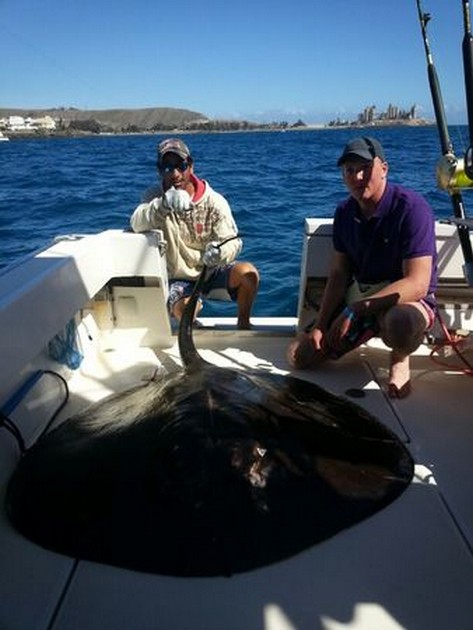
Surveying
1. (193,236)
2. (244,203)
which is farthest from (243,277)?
(244,203)

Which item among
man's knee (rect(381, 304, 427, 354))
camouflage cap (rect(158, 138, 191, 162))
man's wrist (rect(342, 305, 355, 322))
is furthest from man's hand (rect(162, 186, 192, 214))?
man's knee (rect(381, 304, 427, 354))

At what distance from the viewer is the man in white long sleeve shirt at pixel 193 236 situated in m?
4.13

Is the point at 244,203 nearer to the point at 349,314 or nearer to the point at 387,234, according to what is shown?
the point at 387,234

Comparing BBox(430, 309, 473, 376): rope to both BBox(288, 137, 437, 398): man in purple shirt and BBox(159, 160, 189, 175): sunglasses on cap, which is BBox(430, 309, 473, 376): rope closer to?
BBox(288, 137, 437, 398): man in purple shirt

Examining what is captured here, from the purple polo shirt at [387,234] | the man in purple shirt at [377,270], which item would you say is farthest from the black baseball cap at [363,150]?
the purple polo shirt at [387,234]

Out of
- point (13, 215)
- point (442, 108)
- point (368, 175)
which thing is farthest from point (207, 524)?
point (13, 215)

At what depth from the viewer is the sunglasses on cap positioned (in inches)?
161

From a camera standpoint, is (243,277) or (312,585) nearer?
(312,585)

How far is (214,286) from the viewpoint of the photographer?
4.41m

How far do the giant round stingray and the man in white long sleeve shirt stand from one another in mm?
1971

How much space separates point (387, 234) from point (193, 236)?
5.68 ft

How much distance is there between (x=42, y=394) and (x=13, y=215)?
37.2ft

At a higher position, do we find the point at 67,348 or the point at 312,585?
the point at 67,348

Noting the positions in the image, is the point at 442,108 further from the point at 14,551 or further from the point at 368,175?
the point at 14,551
